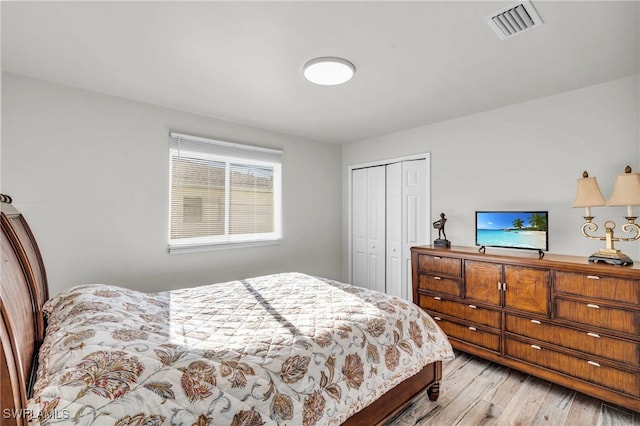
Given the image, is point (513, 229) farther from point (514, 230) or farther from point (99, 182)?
point (99, 182)

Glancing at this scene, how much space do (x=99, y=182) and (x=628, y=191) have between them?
4221 mm

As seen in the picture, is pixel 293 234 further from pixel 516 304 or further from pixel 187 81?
pixel 516 304

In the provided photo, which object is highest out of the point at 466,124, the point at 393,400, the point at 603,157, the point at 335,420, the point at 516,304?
the point at 466,124

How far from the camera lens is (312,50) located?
1.99 m

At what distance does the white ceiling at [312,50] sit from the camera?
1619 mm

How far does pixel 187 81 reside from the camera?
2459 mm

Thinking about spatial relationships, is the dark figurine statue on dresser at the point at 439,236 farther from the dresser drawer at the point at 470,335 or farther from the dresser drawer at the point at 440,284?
the dresser drawer at the point at 470,335

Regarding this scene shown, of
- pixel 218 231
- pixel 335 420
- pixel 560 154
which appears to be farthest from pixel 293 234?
pixel 560 154

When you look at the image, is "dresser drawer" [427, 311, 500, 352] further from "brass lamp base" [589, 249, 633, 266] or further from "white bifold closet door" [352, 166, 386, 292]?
"white bifold closet door" [352, 166, 386, 292]

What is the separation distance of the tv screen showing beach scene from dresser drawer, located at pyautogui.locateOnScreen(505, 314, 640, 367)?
655 mm

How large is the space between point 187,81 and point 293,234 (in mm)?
2268

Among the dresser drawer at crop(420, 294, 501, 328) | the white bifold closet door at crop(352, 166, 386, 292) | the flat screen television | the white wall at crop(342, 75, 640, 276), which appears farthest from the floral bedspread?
the white bifold closet door at crop(352, 166, 386, 292)

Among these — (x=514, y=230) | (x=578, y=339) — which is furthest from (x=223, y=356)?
(x=514, y=230)

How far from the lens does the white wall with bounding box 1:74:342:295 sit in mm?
2361
